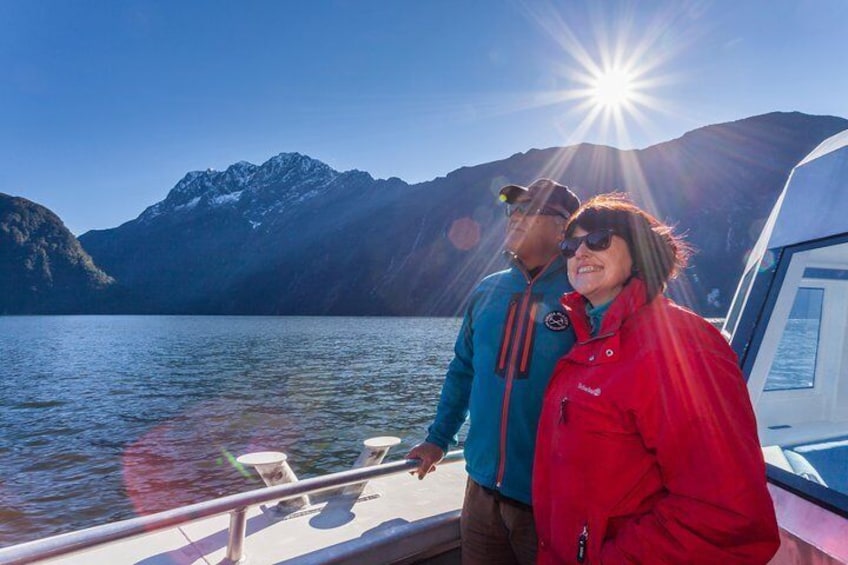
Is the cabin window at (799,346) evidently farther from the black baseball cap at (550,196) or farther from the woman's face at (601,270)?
the woman's face at (601,270)

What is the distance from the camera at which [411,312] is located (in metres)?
177

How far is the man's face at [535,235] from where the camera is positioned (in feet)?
10.5

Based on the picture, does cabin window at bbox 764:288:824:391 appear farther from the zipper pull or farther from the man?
the zipper pull

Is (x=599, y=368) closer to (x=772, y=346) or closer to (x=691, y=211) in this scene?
(x=772, y=346)

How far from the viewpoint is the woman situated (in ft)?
5.20

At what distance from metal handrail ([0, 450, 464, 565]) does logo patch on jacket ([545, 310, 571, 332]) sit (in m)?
1.28

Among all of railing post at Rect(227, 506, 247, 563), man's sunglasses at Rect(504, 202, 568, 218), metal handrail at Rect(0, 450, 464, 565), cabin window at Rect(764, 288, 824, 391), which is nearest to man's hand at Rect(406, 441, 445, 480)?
metal handrail at Rect(0, 450, 464, 565)

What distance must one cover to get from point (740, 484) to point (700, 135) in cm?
21985

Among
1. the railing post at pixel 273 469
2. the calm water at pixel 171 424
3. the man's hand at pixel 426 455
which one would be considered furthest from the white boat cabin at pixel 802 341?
the calm water at pixel 171 424

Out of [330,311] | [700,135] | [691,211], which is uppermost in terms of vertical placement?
[700,135]

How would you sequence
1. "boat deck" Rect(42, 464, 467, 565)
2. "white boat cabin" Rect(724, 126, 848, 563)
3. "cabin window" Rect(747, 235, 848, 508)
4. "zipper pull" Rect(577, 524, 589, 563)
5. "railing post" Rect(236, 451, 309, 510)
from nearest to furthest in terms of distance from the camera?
"zipper pull" Rect(577, 524, 589, 563)
"white boat cabin" Rect(724, 126, 848, 563)
"cabin window" Rect(747, 235, 848, 508)
"boat deck" Rect(42, 464, 467, 565)
"railing post" Rect(236, 451, 309, 510)

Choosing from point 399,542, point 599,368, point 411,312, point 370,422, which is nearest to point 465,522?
point 399,542

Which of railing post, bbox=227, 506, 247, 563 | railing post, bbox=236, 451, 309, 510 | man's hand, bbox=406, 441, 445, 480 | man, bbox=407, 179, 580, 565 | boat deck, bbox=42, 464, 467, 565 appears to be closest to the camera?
man, bbox=407, 179, 580, 565

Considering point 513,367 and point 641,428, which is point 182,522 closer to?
point 513,367
